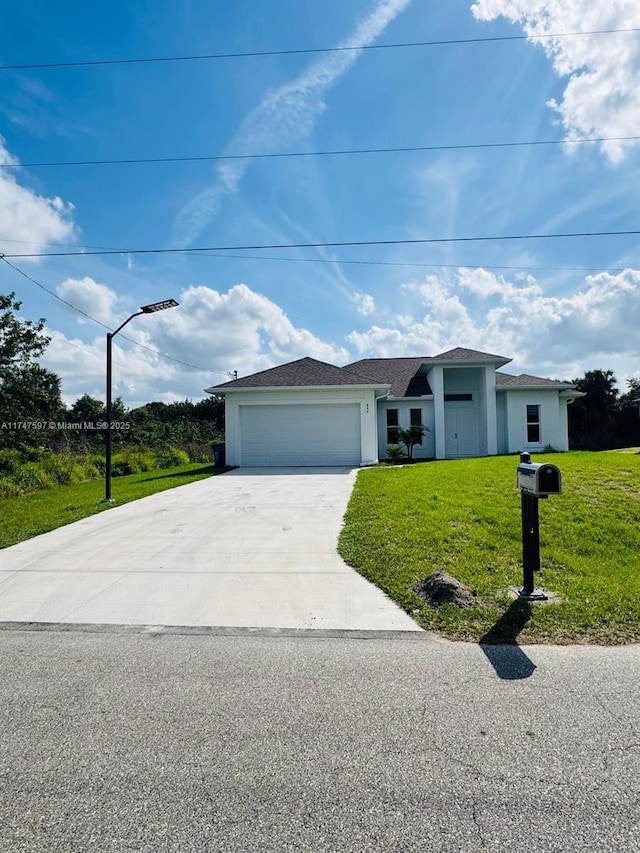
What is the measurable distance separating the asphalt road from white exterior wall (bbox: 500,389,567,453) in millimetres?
16080

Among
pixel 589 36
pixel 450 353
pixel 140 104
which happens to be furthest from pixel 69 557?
Result: pixel 450 353

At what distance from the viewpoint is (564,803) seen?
1.87m

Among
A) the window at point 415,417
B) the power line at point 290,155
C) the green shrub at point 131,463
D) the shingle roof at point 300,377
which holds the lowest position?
the green shrub at point 131,463

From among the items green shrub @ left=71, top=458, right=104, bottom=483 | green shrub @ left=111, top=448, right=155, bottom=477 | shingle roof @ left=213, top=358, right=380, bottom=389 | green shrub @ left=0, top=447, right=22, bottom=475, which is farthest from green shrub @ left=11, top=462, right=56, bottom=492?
shingle roof @ left=213, top=358, right=380, bottom=389

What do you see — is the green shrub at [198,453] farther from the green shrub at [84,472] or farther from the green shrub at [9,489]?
the green shrub at [9,489]

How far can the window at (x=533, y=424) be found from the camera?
18.5 m

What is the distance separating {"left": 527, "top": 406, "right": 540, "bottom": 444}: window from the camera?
729 inches

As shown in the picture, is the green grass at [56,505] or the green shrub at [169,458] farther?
the green shrub at [169,458]

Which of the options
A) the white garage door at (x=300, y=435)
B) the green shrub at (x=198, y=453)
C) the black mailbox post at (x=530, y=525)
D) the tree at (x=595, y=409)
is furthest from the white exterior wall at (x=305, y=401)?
the tree at (x=595, y=409)

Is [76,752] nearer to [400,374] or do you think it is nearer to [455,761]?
[455,761]

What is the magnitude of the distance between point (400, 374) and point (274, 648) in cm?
1825

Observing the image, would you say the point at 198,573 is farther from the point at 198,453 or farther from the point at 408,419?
the point at 198,453

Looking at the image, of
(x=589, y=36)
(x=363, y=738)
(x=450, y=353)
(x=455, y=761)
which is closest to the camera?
(x=455, y=761)

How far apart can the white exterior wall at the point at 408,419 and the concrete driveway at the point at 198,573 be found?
31.9 ft
